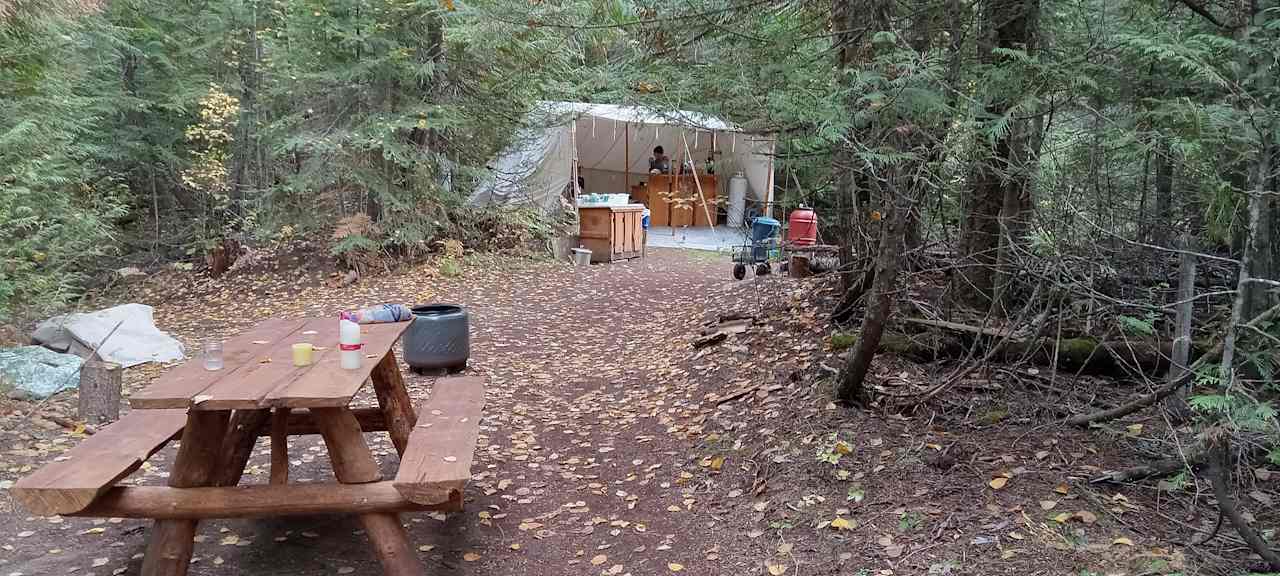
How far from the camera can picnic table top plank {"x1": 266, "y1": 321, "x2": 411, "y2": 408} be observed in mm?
2812

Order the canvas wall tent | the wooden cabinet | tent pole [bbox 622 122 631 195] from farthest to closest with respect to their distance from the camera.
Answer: tent pole [bbox 622 122 631 195] → the wooden cabinet → the canvas wall tent

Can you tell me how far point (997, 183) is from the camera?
4613 mm

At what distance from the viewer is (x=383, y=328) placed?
4.24m

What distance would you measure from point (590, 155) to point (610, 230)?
469 cm

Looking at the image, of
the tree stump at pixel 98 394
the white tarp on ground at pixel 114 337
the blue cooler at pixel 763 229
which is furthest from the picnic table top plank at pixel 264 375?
the blue cooler at pixel 763 229

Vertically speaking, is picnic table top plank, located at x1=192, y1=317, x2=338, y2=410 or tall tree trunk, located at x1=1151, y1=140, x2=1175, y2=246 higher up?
tall tree trunk, located at x1=1151, y1=140, x2=1175, y2=246

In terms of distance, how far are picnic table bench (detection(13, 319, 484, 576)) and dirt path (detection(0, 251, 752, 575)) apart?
43 cm

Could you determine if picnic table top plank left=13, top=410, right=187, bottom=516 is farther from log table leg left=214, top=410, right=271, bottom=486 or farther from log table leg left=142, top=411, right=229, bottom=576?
log table leg left=214, top=410, right=271, bottom=486

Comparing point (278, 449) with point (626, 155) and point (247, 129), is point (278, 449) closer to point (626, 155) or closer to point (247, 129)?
point (247, 129)

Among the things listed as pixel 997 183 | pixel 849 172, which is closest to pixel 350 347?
pixel 849 172

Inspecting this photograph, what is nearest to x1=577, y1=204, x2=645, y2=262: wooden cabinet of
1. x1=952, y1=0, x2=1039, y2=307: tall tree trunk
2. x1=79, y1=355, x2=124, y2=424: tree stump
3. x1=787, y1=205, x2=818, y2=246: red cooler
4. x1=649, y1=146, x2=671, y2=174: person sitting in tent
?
x1=787, y1=205, x2=818, y2=246: red cooler

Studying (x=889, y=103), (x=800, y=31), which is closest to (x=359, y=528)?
(x=889, y=103)

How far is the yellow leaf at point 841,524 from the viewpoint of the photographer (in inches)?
133

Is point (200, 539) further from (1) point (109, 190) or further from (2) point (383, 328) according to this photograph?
(1) point (109, 190)
